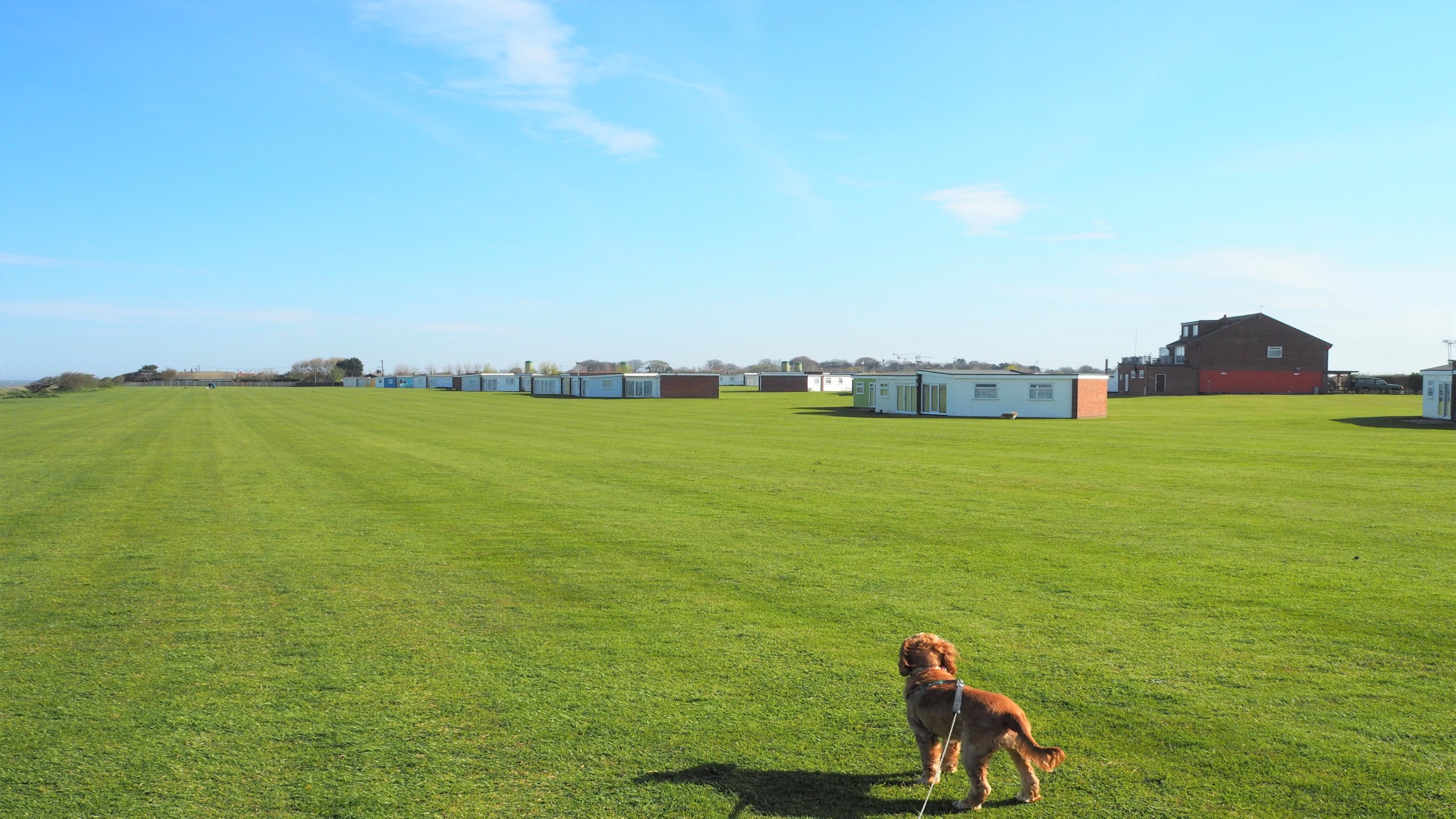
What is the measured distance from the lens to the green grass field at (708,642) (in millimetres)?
5625

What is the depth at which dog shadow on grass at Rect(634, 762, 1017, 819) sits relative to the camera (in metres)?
5.28

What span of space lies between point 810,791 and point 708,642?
9.88 ft

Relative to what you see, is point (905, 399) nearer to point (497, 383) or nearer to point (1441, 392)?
point (1441, 392)

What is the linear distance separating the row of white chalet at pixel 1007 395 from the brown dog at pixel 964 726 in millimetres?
47281

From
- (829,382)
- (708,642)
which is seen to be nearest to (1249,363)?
(829,382)

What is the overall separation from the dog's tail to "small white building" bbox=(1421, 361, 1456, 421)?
4682 cm

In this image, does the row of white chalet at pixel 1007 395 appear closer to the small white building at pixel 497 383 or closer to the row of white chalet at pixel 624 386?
the row of white chalet at pixel 624 386

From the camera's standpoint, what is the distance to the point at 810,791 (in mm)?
5488

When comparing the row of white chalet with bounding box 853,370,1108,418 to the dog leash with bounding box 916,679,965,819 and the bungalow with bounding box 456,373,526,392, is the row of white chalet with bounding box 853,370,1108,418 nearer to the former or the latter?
the dog leash with bounding box 916,679,965,819

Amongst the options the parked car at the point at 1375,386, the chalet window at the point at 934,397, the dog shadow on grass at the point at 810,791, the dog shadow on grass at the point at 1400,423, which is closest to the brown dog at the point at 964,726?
the dog shadow on grass at the point at 810,791

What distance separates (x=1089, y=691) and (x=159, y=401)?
9022 centimetres

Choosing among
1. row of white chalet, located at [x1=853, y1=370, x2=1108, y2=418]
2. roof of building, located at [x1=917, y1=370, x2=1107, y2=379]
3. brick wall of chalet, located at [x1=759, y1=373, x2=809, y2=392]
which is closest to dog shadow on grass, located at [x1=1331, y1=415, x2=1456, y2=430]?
row of white chalet, located at [x1=853, y1=370, x2=1108, y2=418]

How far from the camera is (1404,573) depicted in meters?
10.9

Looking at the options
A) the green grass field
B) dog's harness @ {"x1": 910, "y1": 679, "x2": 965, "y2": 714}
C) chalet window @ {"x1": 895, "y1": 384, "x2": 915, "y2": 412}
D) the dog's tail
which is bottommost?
the green grass field
